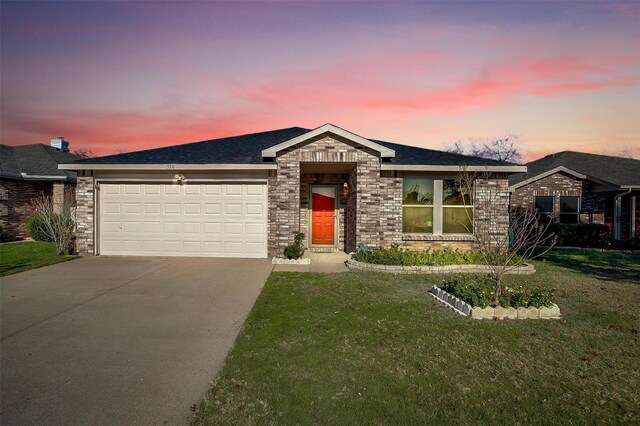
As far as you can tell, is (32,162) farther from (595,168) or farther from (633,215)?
(595,168)

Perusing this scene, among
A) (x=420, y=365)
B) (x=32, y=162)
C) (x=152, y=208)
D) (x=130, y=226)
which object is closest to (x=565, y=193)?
(x=420, y=365)

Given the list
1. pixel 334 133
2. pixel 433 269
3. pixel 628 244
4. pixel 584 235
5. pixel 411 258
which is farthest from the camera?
pixel 584 235

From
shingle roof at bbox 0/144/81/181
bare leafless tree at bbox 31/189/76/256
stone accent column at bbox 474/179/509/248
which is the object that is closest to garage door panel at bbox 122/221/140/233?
bare leafless tree at bbox 31/189/76/256

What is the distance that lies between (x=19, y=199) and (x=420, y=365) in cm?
2059

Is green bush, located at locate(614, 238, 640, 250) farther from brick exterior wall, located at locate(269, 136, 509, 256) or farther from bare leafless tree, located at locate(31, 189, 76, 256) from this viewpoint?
bare leafless tree, located at locate(31, 189, 76, 256)

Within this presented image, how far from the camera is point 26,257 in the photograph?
11.1 m

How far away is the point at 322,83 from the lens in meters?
13.1

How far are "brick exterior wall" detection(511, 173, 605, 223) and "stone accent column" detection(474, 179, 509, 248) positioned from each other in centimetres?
576

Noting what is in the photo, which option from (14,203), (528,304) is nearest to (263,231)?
(528,304)

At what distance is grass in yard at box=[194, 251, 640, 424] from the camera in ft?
9.73

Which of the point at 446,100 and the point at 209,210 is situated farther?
the point at 446,100

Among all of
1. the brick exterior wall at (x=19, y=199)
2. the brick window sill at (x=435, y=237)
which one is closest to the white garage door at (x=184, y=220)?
the brick window sill at (x=435, y=237)

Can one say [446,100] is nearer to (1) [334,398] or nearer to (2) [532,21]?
(2) [532,21]

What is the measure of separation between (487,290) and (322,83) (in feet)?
33.8
